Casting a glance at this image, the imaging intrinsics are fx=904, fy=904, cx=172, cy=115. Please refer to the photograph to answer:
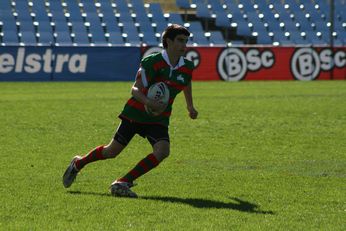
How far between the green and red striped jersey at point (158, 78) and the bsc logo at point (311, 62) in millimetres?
28089

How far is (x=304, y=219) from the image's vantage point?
7207 mm

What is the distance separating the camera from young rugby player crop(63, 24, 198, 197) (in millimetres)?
8312

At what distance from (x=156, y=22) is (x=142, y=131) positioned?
33387 mm

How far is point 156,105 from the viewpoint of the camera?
8211mm

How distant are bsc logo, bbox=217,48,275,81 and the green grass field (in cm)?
1341

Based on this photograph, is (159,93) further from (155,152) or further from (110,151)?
(110,151)

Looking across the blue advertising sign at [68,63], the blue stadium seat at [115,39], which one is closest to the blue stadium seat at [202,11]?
the blue stadium seat at [115,39]

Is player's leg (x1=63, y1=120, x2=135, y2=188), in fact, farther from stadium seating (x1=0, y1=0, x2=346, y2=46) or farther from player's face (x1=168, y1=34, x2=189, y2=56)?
stadium seating (x1=0, y1=0, x2=346, y2=46)

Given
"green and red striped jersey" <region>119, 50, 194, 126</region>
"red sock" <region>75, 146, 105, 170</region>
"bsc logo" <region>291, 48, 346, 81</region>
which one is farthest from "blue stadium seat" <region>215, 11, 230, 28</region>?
"green and red striped jersey" <region>119, 50, 194, 126</region>

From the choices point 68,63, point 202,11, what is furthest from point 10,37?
point 202,11

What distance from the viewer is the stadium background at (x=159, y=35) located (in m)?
32.8

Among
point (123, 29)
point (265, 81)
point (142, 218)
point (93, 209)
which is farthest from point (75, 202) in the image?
point (123, 29)

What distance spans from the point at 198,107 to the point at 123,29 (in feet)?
64.1

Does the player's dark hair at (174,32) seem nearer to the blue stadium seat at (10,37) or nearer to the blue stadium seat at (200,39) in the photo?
the blue stadium seat at (10,37)
